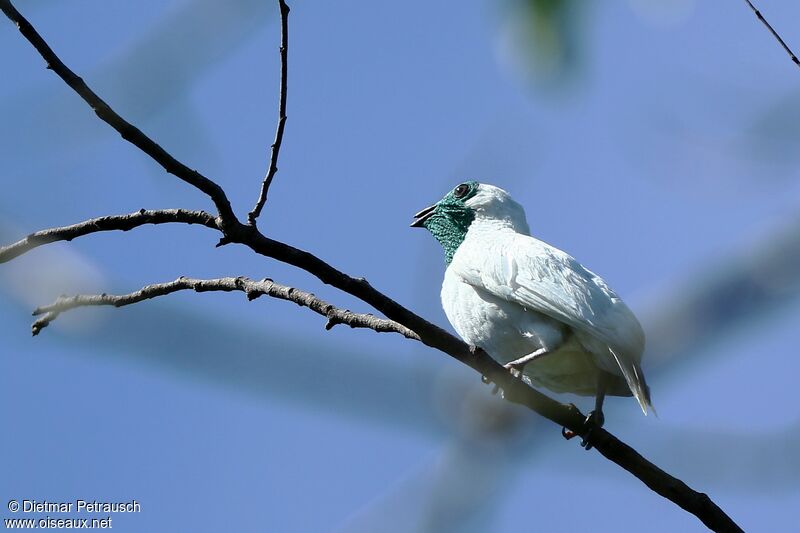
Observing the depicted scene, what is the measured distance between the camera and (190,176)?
405 centimetres

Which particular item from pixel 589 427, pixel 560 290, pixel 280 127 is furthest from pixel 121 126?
pixel 560 290

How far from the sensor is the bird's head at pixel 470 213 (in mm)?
8031

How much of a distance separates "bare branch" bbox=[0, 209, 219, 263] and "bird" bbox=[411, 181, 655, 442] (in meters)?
2.51

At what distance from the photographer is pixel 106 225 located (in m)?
4.60

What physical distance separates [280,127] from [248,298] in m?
1.20

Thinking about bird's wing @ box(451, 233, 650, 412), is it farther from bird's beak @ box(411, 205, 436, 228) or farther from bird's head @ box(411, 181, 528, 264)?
bird's beak @ box(411, 205, 436, 228)

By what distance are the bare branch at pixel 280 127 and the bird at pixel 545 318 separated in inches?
91.3

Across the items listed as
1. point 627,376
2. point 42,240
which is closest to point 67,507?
point 42,240

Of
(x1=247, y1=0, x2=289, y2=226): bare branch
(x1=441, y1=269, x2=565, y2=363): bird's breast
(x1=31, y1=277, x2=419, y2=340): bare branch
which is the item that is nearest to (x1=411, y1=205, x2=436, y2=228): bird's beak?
(x1=441, y1=269, x2=565, y2=363): bird's breast

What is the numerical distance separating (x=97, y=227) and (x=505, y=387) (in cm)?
216

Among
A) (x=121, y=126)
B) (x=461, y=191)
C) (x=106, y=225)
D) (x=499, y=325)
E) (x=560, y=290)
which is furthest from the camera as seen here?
(x=461, y=191)

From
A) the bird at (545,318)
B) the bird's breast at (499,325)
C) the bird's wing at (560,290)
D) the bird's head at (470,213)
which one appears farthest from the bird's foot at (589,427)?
the bird's head at (470,213)

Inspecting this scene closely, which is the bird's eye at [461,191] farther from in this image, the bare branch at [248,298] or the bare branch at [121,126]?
the bare branch at [121,126]

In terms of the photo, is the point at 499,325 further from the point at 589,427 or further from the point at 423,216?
the point at 423,216
